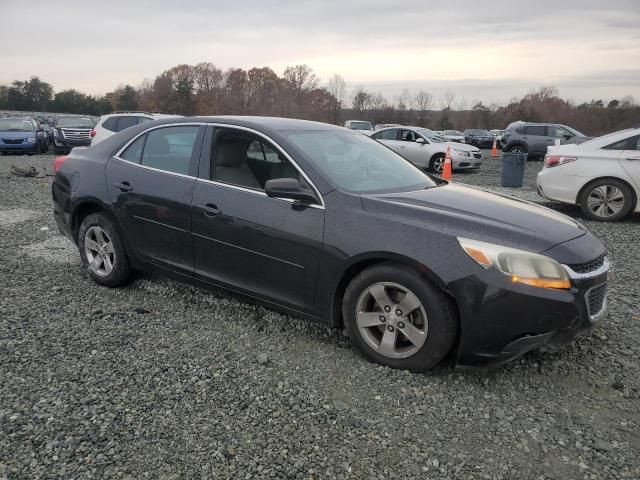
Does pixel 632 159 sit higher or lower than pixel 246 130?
lower

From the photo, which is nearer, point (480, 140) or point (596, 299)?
point (596, 299)

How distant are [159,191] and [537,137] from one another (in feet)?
69.2

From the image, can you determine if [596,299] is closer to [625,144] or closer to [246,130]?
[246,130]

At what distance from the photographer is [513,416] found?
2.86 meters

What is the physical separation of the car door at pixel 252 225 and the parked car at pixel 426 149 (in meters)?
12.2

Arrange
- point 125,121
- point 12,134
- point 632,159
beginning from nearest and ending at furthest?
point 632,159 → point 125,121 → point 12,134

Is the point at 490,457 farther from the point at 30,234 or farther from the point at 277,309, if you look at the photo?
the point at 30,234

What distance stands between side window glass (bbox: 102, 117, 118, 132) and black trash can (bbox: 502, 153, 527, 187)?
35.5ft

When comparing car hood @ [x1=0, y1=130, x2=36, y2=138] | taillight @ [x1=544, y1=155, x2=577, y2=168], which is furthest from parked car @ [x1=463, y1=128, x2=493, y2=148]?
taillight @ [x1=544, y1=155, x2=577, y2=168]

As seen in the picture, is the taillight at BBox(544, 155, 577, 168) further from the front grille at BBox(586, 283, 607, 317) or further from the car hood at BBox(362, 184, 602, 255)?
the front grille at BBox(586, 283, 607, 317)

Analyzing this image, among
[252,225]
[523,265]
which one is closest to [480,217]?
[523,265]

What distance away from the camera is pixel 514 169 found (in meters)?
12.7

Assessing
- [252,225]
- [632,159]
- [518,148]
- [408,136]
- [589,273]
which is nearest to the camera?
[589,273]

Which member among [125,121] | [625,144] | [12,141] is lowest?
[12,141]
